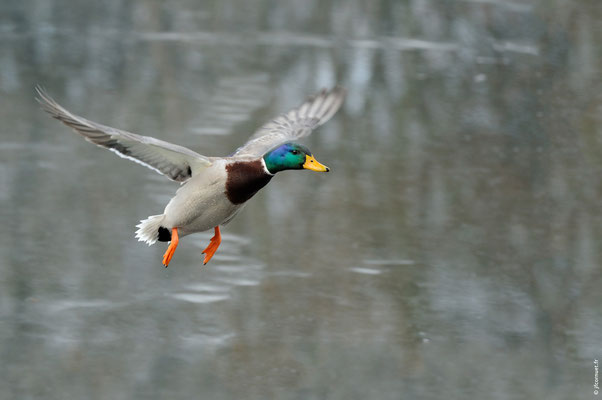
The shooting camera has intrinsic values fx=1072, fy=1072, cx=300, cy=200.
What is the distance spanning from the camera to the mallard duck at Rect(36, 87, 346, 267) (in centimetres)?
453

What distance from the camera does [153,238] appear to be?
497 cm

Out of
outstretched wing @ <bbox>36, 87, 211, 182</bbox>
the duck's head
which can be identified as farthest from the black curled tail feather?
the duck's head

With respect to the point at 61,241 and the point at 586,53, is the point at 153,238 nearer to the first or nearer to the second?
the point at 61,241

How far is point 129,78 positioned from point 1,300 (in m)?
4.67

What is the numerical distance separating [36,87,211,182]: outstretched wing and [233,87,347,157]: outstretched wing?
0.87 metres

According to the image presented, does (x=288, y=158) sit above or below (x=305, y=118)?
above

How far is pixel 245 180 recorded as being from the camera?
456 centimetres

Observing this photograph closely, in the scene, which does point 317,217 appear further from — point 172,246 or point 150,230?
point 172,246

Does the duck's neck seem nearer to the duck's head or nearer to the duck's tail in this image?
the duck's head

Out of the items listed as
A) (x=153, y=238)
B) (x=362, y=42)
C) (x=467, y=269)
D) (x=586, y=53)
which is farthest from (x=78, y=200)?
(x=586, y=53)

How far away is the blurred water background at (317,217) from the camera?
22.1 feet

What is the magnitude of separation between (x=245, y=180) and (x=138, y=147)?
20.8 inches

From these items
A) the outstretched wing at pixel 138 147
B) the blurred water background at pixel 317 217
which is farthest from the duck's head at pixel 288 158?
the blurred water background at pixel 317 217

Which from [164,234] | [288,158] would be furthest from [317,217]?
[288,158]
